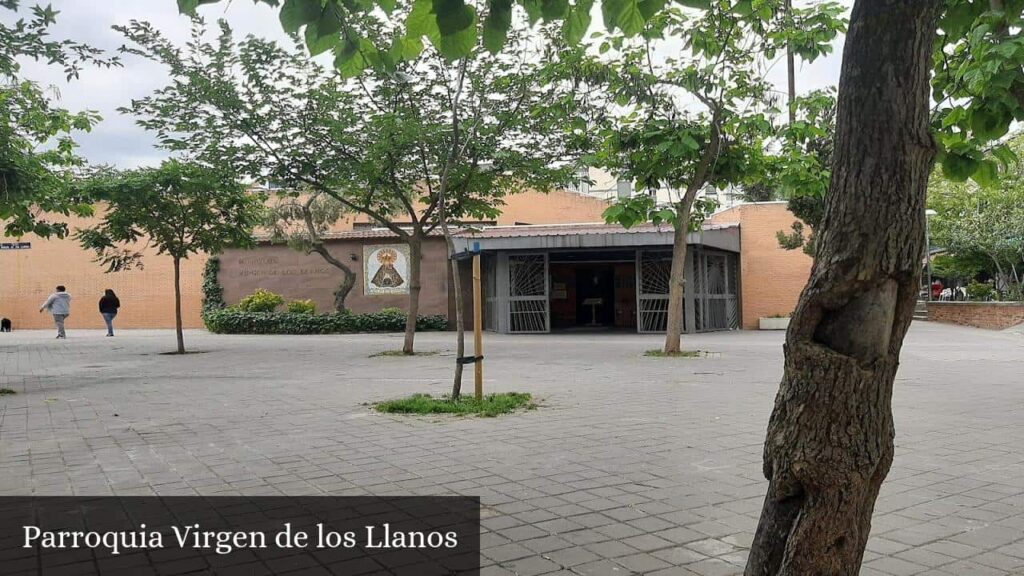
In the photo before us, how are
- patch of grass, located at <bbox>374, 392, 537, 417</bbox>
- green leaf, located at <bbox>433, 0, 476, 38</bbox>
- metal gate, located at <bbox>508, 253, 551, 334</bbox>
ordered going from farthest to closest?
metal gate, located at <bbox>508, 253, 551, 334</bbox> < patch of grass, located at <bbox>374, 392, 537, 417</bbox> < green leaf, located at <bbox>433, 0, 476, 38</bbox>

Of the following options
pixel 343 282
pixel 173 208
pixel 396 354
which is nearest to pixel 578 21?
pixel 396 354

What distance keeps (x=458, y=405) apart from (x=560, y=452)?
7.44 feet

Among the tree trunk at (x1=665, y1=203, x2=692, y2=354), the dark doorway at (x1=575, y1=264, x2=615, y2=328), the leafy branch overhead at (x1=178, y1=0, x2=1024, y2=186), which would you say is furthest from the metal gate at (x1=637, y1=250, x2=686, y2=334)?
the leafy branch overhead at (x1=178, y1=0, x2=1024, y2=186)

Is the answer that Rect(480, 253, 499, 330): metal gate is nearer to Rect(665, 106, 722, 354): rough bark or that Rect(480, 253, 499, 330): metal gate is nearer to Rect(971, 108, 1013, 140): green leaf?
Rect(665, 106, 722, 354): rough bark

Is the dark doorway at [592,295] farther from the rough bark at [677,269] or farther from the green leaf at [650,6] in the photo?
the green leaf at [650,6]

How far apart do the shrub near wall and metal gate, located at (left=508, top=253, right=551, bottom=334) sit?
10.4 ft

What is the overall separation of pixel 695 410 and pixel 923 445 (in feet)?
7.51

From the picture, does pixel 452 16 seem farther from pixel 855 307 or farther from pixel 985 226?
pixel 985 226

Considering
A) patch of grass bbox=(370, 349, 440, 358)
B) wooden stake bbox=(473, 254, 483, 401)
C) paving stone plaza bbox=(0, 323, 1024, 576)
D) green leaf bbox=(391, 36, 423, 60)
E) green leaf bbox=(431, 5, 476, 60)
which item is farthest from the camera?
patch of grass bbox=(370, 349, 440, 358)

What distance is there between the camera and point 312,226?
24859 millimetres

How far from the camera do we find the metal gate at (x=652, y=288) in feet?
73.8

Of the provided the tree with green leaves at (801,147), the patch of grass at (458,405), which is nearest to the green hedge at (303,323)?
the tree with green leaves at (801,147)
